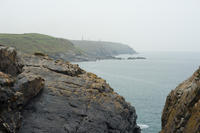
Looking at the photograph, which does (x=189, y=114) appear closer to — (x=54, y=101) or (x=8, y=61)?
(x=54, y=101)

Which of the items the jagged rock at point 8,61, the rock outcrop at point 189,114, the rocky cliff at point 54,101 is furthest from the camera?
the jagged rock at point 8,61

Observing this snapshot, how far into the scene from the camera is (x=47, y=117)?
24000 millimetres

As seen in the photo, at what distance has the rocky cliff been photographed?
21.2 meters

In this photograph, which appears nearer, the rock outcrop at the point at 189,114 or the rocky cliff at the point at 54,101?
the rock outcrop at the point at 189,114

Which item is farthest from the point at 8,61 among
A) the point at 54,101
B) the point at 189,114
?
the point at 189,114

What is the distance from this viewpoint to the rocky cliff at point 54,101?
2116 centimetres

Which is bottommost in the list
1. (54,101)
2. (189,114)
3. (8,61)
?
(54,101)

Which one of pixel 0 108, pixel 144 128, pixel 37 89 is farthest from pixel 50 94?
pixel 144 128

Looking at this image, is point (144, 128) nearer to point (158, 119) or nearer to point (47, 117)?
point (158, 119)

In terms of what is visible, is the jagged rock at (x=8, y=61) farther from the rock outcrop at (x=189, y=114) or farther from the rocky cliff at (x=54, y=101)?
the rock outcrop at (x=189, y=114)

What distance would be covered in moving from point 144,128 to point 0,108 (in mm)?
44272

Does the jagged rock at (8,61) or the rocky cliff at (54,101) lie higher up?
the jagged rock at (8,61)

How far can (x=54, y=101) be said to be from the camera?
84.1 feet

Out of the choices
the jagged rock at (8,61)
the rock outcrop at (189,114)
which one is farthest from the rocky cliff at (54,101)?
the rock outcrop at (189,114)
